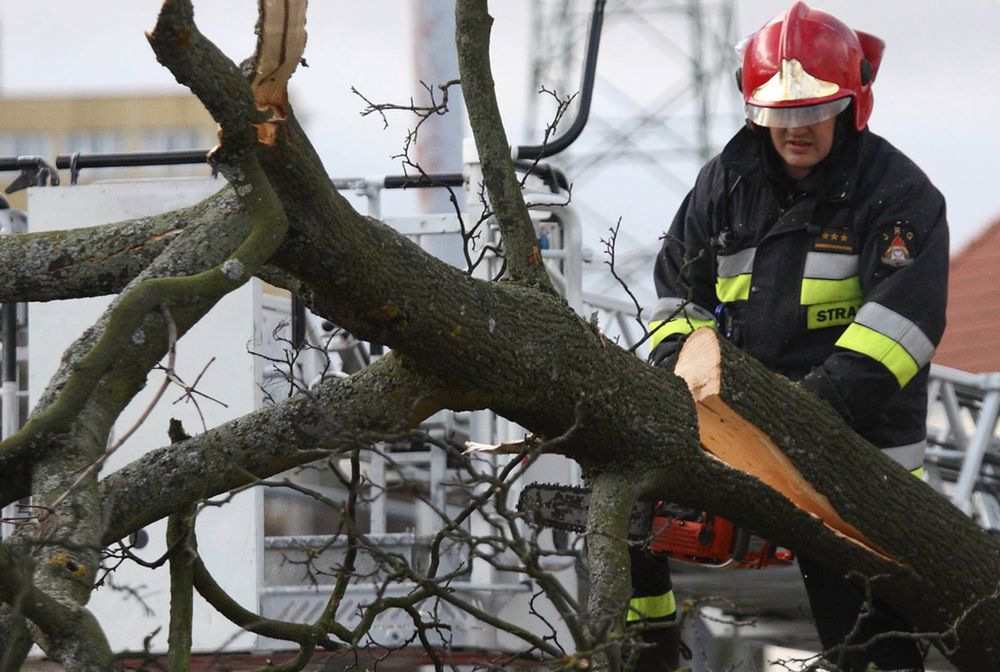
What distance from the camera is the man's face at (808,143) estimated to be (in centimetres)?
388

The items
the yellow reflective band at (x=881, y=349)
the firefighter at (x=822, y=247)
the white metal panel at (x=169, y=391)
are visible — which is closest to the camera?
the yellow reflective band at (x=881, y=349)

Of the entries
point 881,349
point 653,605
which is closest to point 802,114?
point 881,349

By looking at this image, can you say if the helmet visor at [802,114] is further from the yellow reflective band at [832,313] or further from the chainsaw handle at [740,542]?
the chainsaw handle at [740,542]

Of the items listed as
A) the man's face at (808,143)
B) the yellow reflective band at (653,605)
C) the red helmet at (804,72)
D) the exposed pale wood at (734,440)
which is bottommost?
the yellow reflective band at (653,605)

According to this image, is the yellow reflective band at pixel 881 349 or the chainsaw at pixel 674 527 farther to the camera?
the chainsaw at pixel 674 527

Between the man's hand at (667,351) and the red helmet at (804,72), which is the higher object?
the red helmet at (804,72)

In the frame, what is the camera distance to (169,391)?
5.20m

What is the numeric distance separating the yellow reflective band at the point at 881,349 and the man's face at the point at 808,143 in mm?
503

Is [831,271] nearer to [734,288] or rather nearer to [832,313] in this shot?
[832,313]

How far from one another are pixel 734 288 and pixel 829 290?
28 centimetres

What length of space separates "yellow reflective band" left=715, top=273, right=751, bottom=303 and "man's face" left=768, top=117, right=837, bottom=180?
34cm

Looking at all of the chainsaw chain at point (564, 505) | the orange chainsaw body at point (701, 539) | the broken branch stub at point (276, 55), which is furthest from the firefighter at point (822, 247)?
the broken branch stub at point (276, 55)

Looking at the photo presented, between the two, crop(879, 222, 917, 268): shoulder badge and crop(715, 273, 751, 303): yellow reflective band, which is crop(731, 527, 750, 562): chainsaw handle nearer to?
crop(715, 273, 751, 303): yellow reflective band

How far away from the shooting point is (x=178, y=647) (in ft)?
8.91
